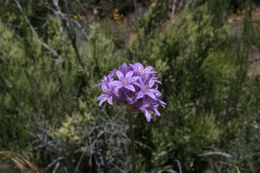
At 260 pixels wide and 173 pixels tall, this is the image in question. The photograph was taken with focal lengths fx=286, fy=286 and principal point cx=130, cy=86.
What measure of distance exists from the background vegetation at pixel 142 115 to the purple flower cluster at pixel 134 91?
3.27 ft

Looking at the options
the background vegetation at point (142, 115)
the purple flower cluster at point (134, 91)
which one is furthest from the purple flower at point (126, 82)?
the background vegetation at point (142, 115)

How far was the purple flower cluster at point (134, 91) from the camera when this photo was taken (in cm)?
122

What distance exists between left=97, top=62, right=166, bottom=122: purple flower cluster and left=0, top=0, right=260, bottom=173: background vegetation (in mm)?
996

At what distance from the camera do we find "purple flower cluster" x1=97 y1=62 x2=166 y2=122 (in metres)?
1.22

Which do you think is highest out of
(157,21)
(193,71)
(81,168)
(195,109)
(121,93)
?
(157,21)

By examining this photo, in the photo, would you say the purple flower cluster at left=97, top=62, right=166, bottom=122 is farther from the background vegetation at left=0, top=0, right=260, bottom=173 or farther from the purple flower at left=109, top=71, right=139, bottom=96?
the background vegetation at left=0, top=0, right=260, bottom=173

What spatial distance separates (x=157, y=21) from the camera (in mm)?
2656

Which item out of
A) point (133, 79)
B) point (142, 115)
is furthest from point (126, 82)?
point (142, 115)

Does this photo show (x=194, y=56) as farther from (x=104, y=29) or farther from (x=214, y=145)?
(x=104, y=29)

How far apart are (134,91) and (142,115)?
134cm

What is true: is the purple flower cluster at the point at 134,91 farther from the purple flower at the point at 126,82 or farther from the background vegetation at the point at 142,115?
the background vegetation at the point at 142,115

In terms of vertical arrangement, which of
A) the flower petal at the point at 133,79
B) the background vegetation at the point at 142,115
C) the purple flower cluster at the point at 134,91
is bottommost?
the background vegetation at the point at 142,115

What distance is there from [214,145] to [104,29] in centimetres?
166

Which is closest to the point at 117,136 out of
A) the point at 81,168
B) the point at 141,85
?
the point at 81,168
